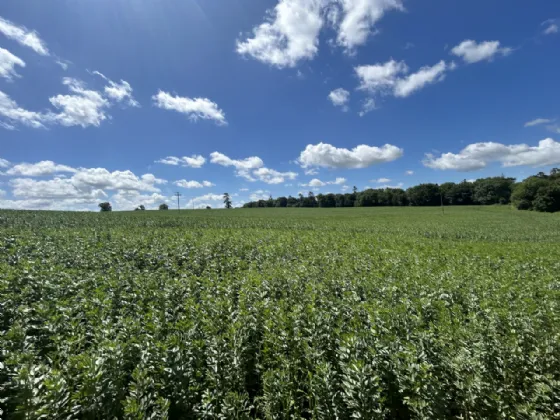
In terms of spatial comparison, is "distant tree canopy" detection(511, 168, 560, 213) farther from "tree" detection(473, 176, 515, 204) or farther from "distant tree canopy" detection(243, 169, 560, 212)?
"tree" detection(473, 176, 515, 204)

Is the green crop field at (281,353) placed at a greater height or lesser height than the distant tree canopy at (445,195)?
lesser

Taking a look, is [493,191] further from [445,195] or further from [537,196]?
[537,196]

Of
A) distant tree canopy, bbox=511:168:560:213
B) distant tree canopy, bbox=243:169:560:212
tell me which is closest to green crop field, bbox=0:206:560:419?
distant tree canopy, bbox=511:168:560:213

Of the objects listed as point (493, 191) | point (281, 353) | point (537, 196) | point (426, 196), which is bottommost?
point (281, 353)

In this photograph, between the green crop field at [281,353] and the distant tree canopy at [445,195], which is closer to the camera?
the green crop field at [281,353]

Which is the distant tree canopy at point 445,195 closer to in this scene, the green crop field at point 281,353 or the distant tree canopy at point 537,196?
the distant tree canopy at point 537,196

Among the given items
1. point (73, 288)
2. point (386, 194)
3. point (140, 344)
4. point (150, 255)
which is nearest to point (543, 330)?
point (140, 344)

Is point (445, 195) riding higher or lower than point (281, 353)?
higher

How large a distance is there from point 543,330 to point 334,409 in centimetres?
438

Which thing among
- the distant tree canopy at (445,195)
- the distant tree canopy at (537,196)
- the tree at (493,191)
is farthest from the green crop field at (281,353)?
the tree at (493,191)

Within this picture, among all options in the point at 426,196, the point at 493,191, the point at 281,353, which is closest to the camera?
the point at 281,353

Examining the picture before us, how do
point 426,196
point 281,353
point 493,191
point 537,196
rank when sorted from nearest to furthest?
point 281,353, point 537,196, point 493,191, point 426,196

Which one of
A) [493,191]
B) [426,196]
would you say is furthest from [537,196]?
[426,196]

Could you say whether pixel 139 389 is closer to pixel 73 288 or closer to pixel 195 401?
pixel 195 401
